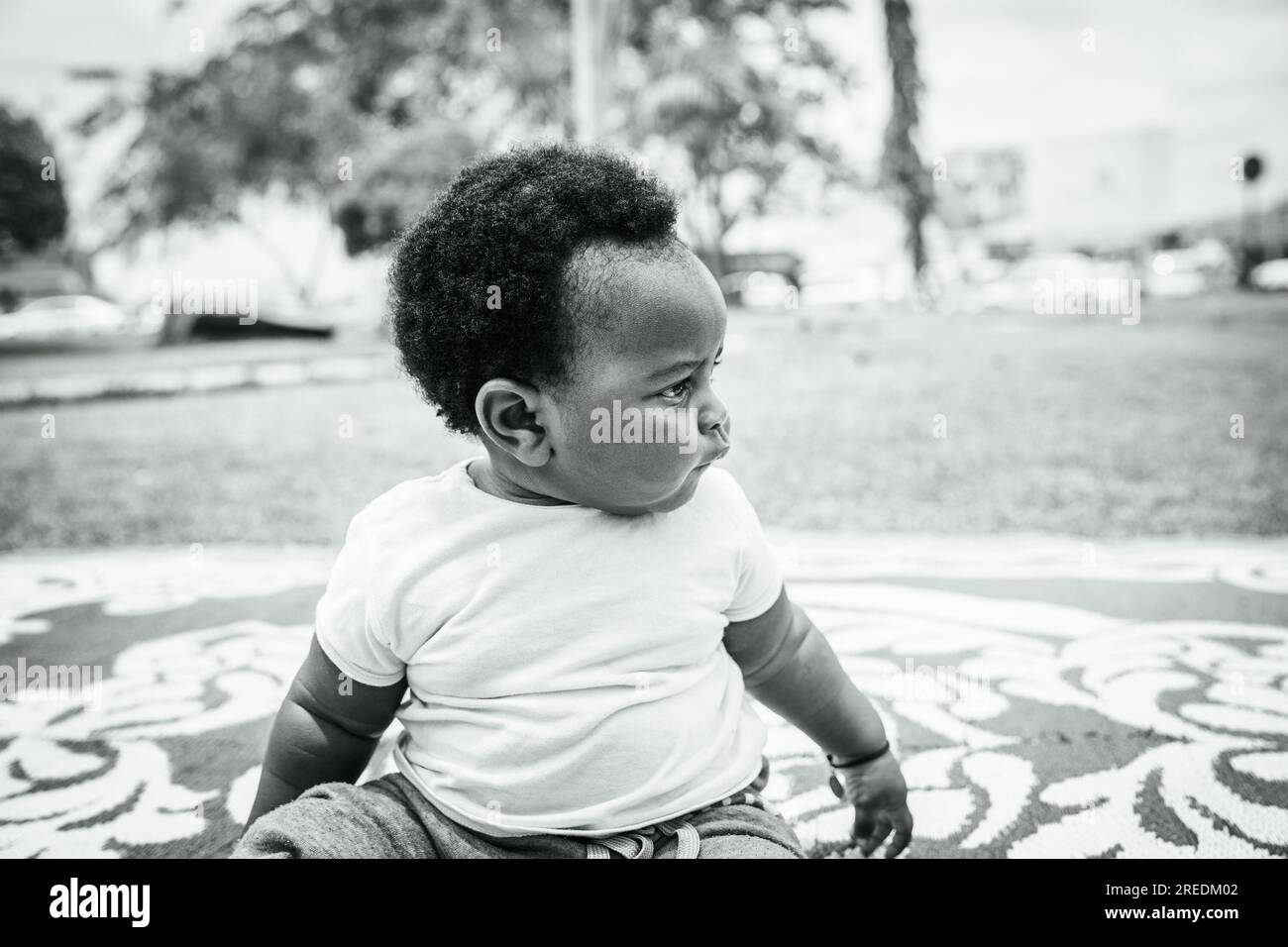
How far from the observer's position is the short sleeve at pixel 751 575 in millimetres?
1247

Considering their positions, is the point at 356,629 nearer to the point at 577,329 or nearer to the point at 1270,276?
the point at 577,329

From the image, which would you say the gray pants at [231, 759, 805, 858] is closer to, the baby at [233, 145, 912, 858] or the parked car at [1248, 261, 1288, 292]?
the baby at [233, 145, 912, 858]

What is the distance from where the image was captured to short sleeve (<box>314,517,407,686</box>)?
3.77 ft

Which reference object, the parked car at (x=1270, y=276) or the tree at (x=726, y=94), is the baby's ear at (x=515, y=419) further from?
the parked car at (x=1270, y=276)

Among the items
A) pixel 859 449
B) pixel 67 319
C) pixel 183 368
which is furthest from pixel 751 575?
pixel 67 319

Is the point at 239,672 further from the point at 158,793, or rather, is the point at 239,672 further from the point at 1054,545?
the point at 1054,545

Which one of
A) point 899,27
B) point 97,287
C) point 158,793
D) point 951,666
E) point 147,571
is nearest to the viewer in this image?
point 158,793

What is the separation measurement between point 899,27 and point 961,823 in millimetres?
12328

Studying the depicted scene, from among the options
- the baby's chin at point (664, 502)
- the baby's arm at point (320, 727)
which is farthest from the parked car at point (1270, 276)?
the baby's arm at point (320, 727)

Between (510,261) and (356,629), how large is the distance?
1.53 ft

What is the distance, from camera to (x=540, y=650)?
1.13m

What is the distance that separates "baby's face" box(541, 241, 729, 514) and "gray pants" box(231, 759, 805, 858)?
1.28 feet
